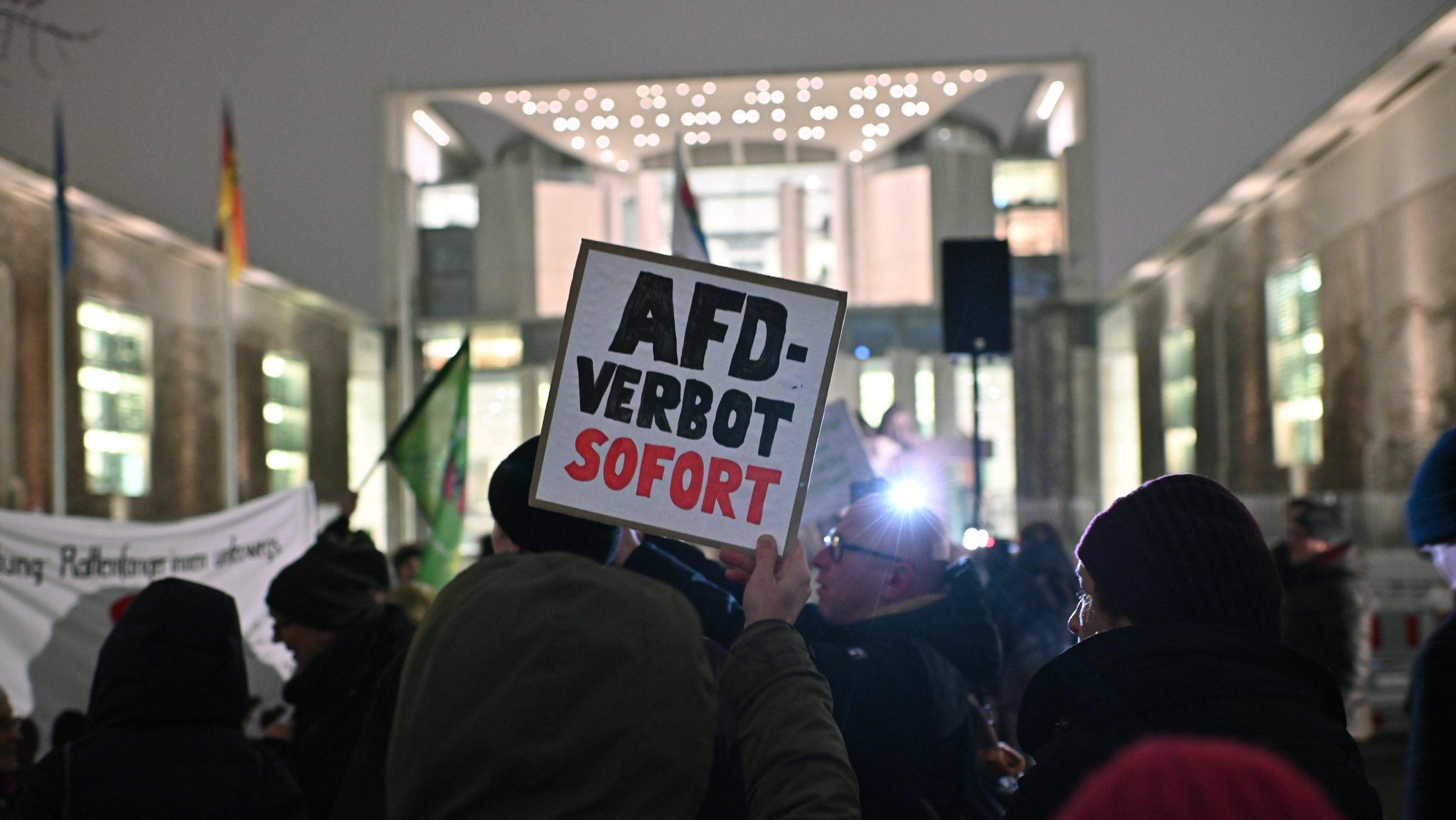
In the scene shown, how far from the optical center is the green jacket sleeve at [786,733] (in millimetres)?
1913

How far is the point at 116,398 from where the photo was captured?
17.8 metres

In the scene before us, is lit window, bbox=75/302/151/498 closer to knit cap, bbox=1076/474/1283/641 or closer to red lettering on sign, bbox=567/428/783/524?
red lettering on sign, bbox=567/428/783/524

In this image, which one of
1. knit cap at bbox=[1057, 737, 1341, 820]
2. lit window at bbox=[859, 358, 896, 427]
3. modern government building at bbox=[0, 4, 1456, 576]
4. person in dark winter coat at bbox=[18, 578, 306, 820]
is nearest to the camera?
knit cap at bbox=[1057, 737, 1341, 820]

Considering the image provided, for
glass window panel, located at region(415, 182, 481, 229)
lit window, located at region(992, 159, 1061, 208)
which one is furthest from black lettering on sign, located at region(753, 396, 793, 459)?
glass window panel, located at region(415, 182, 481, 229)

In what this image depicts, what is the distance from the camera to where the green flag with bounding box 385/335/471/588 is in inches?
303

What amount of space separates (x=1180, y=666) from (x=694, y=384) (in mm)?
1169

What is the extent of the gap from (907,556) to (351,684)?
1.83 meters

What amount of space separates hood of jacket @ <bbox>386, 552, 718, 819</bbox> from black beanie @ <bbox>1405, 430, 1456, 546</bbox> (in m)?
1.92

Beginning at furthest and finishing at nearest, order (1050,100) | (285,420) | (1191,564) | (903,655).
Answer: (1050,100) < (285,420) < (903,655) < (1191,564)

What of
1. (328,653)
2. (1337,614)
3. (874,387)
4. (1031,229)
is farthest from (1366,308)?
(1031,229)

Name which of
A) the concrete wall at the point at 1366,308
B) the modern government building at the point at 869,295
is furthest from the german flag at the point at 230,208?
the concrete wall at the point at 1366,308

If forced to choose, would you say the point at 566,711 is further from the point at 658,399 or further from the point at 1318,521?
the point at 1318,521

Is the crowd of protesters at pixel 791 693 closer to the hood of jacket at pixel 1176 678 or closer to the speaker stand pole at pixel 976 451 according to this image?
the hood of jacket at pixel 1176 678

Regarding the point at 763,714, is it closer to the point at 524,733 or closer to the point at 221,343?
the point at 524,733
